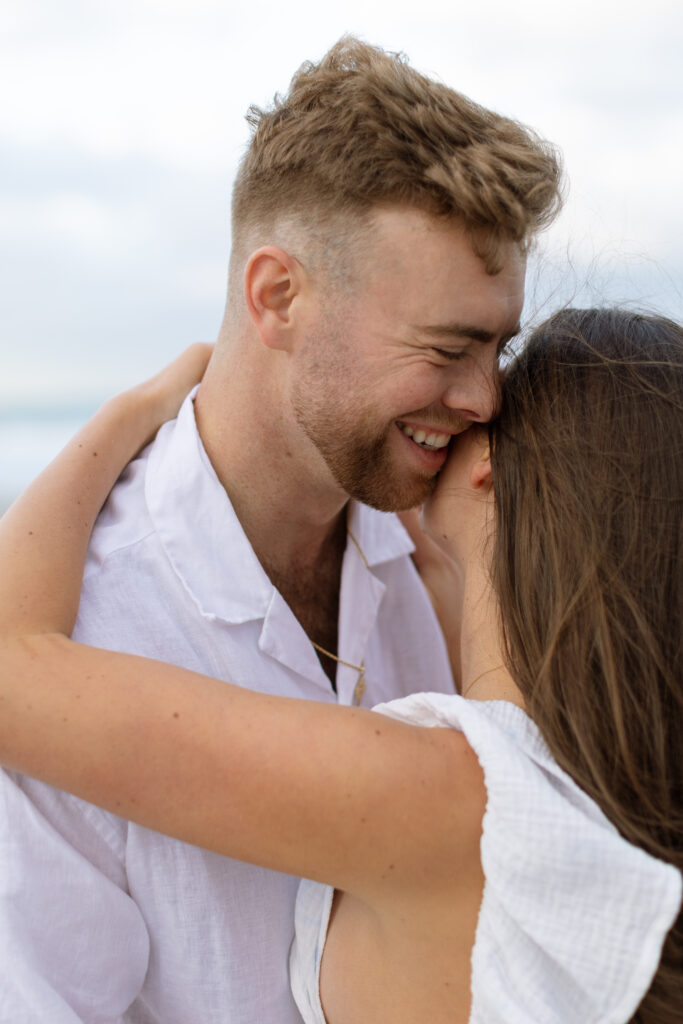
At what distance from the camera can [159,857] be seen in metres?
1.40

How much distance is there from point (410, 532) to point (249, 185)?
1.01 meters

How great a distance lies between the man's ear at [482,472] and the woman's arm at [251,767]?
1.68 ft

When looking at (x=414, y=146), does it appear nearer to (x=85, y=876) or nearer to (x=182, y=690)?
(x=182, y=690)

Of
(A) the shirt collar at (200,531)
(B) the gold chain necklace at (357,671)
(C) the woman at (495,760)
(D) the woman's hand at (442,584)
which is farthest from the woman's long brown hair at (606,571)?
(D) the woman's hand at (442,584)

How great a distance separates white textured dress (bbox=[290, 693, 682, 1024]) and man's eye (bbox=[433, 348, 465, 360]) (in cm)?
73

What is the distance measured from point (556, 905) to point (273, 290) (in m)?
1.20

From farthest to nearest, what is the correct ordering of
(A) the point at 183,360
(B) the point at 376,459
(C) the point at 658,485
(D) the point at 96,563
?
1. (A) the point at 183,360
2. (B) the point at 376,459
3. (D) the point at 96,563
4. (C) the point at 658,485

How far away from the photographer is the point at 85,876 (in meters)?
1.33

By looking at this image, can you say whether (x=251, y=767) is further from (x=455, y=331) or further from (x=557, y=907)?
(x=455, y=331)

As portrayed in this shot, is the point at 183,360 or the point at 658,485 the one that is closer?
the point at 658,485

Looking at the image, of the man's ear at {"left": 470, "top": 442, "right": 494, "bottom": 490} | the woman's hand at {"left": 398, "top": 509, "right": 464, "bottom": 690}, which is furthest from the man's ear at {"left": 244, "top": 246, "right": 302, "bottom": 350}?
the woman's hand at {"left": 398, "top": 509, "right": 464, "bottom": 690}

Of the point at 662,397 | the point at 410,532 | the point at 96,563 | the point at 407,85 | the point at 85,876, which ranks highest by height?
the point at 407,85

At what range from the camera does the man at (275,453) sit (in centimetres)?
136


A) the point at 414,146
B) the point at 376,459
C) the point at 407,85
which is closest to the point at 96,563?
the point at 376,459
